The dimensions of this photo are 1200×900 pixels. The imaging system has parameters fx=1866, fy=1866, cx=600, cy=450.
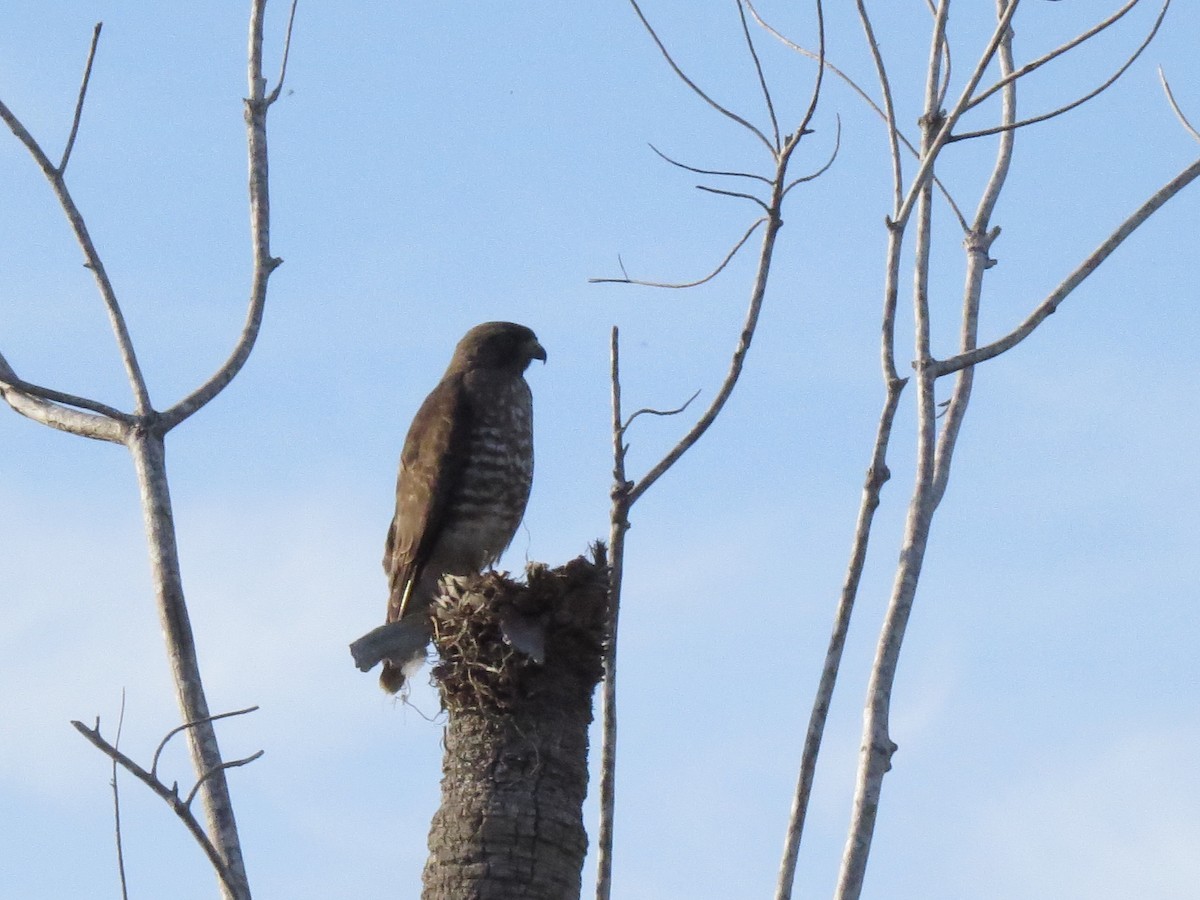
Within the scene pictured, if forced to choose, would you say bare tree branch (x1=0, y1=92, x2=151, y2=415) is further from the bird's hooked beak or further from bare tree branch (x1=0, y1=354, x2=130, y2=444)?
the bird's hooked beak

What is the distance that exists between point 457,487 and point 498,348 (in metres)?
1.10

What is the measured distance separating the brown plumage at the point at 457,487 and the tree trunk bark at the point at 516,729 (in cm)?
267

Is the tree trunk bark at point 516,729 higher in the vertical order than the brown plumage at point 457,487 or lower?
lower

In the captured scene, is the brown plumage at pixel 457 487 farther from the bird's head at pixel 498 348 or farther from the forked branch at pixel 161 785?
the forked branch at pixel 161 785

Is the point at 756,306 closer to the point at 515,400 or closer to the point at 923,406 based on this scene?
the point at 923,406

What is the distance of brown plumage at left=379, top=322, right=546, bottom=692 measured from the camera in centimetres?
862

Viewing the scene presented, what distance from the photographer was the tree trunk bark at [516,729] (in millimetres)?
5363

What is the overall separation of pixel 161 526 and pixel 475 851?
160 centimetres

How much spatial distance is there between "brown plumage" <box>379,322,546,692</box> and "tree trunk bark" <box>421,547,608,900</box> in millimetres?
2668

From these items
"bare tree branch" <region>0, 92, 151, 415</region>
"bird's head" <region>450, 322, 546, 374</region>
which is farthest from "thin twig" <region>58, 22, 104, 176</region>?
"bird's head" <region>450, 322, 546, 374</region>

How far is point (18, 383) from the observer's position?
6.30 meters

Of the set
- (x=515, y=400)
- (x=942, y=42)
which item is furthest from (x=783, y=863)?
(x=515, y=400)

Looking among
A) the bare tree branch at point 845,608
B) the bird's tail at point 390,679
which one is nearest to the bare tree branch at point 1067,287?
the bare tree branch at point 845,608

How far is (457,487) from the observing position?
8750 millimetres
